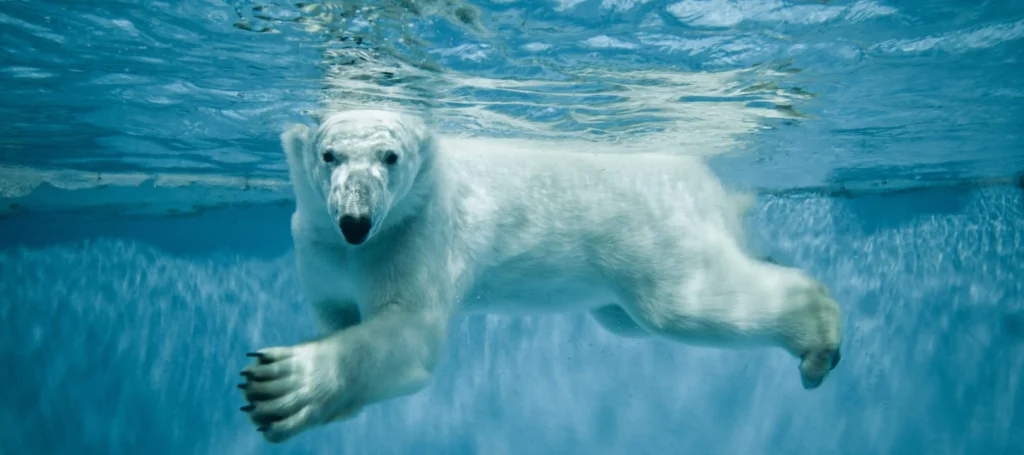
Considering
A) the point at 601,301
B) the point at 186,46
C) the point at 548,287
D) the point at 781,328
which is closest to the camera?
the point at 781,328

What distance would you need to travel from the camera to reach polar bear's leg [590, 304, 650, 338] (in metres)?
5.11

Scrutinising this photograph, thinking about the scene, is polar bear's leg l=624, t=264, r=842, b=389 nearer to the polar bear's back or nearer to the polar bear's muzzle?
→ the polar bear's back

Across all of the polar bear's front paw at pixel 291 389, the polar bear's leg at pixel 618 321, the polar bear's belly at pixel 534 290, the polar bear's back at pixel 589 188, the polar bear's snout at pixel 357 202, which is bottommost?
the polar bear's front paw at pixel 291 389

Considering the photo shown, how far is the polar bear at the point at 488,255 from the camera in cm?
293

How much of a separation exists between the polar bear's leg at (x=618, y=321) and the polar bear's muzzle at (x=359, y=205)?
8.40 ft

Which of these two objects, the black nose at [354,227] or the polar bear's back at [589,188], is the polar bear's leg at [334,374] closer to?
the black nose at [354,227]

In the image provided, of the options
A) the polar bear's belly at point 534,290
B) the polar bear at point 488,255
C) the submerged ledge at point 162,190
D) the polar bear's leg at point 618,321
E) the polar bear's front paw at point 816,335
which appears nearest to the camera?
the polar bear at point 488,255

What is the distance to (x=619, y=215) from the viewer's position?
14.0ft

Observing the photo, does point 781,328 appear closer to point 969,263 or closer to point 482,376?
point 482,376

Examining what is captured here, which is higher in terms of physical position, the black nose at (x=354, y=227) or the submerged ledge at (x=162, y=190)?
the black nose at (x=354, y=227)

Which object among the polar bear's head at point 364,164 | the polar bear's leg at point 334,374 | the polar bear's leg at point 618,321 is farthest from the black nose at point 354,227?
the polar bear's leg at point 618,321

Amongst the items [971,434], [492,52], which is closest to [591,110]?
[492,52]

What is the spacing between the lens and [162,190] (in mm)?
11906

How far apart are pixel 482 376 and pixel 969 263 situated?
27.5 ft
